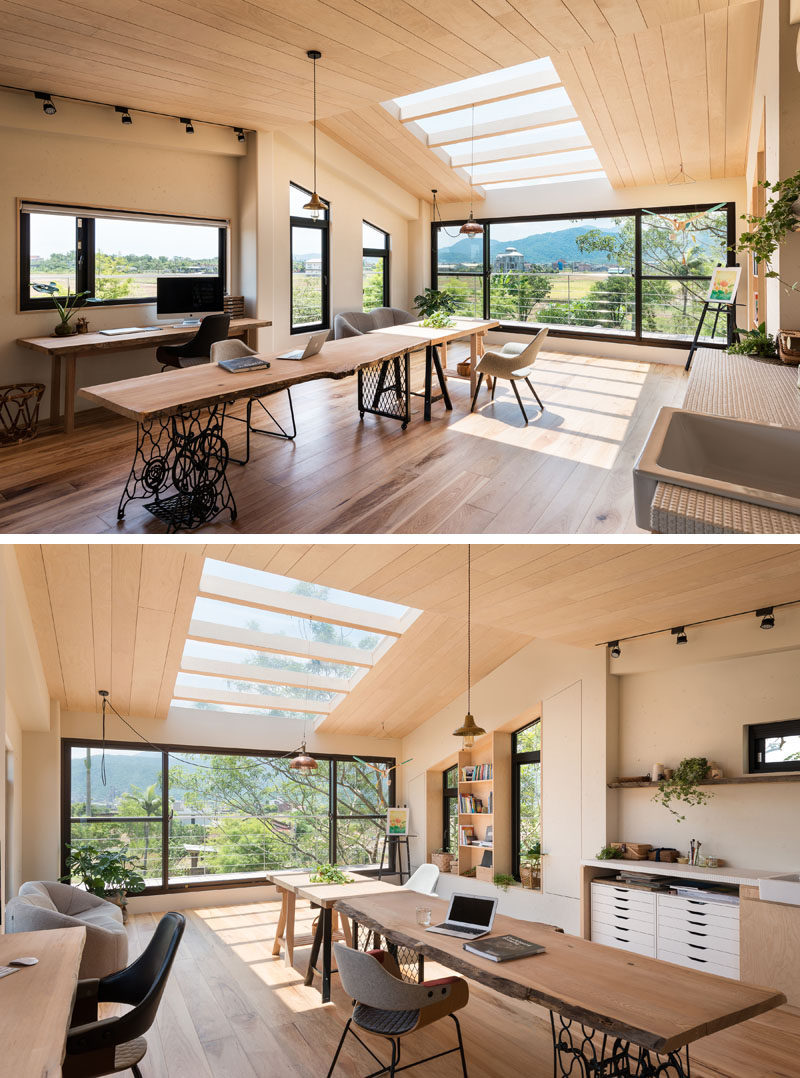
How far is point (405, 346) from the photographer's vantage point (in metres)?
6.63

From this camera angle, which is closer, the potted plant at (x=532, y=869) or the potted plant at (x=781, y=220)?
the potted plant at (x=781, y=220)

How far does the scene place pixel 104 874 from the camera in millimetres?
7340

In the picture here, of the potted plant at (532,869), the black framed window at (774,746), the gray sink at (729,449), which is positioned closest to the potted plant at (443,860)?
the potted plant at (532,869)

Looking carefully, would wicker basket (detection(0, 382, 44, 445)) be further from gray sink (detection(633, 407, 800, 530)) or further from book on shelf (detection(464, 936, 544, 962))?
gray sink (detection(633, 407, 800, 530))

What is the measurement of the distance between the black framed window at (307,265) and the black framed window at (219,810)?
521cm

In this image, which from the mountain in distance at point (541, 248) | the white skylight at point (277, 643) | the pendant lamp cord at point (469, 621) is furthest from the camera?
the mountain in distance at point (541, 248)

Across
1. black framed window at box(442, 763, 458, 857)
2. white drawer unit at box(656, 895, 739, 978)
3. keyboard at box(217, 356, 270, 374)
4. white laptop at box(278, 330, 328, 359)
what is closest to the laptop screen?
white drawer unit at box(656, 895, 739, 978)

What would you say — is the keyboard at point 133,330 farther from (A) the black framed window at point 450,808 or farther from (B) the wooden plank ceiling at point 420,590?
(A) the black framed window at point 450,808

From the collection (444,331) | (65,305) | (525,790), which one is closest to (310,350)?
(444,331)

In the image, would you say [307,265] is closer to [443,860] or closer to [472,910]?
[443,860]

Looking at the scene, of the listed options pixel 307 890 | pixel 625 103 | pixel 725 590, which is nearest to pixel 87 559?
pixel 307 890

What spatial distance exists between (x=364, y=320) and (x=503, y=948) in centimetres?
836

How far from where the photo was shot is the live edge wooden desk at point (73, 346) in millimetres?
6367

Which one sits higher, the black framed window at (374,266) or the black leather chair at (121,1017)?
the black framed window at (374,266)
